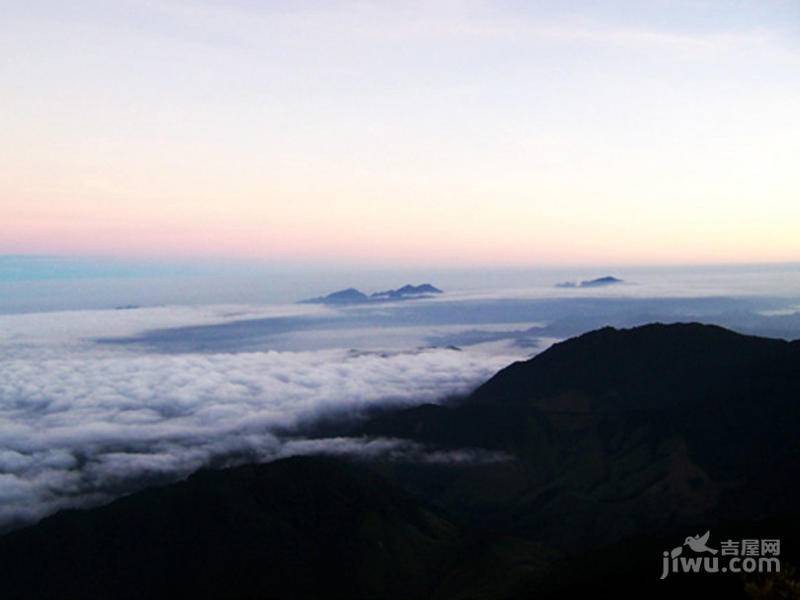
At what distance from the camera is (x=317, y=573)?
14150cm

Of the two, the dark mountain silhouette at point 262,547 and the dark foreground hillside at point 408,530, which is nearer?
the dark foreground hillside at point 408,530

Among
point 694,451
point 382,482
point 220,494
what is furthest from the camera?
point 694,451

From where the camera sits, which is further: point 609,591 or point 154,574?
point 154,574

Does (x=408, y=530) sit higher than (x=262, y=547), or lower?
higher

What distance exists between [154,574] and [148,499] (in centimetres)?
2543

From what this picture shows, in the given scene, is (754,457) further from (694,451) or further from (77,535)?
(77,535)

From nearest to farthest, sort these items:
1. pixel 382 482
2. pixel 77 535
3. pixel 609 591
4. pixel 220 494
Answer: pixel 609 591, pixel 77 535, pixel 220 494, pixel 382 482

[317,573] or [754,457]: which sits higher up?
[754,457]

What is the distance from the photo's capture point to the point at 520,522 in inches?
7062

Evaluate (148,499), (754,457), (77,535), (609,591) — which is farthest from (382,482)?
(754,457)

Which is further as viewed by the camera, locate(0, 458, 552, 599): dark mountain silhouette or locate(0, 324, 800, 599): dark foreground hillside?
locate(0, 458, 552, 599): dark mountain silhouette

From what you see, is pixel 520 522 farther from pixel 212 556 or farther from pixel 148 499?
pixel 148 499

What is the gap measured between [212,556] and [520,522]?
7489cm

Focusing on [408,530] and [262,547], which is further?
[408,530]
